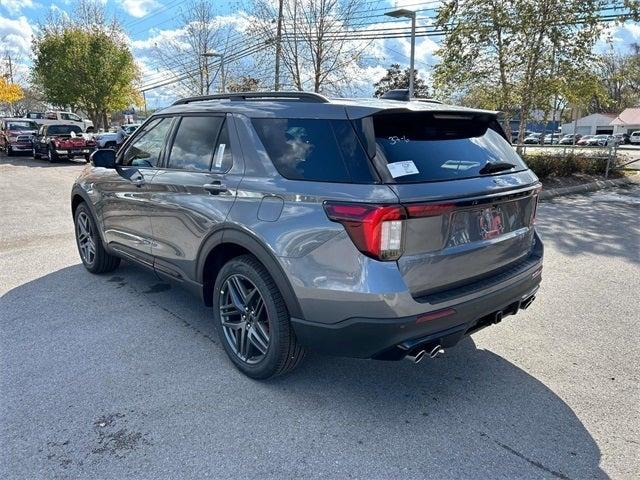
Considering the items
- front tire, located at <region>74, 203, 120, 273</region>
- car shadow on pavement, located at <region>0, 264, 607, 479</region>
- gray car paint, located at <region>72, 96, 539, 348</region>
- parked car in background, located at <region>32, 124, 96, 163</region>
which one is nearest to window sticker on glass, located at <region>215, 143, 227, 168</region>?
gray car paint, located at <region>72, 96, 539, 348</region>

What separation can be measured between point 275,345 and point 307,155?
3.74 ft

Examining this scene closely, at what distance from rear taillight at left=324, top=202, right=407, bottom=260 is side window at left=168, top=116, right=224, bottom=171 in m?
1.39

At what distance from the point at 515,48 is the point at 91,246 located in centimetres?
1214

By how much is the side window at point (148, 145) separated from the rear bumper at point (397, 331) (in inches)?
83.7

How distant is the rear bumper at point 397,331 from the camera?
2.42m

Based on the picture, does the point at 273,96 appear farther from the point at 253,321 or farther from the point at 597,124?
the point at 597,124

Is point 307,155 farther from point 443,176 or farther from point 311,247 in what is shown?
point 443,176

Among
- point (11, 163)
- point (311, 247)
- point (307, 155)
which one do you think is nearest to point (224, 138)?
point (307, 155)

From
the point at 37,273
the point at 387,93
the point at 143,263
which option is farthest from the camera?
the point at 37,273

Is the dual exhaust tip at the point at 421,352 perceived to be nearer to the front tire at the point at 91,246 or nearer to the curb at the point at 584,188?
the front tire at the point at 91,246

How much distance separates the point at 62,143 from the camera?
19562mm

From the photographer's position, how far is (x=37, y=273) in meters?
5.27

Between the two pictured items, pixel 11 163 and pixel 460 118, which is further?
pixel 11 163

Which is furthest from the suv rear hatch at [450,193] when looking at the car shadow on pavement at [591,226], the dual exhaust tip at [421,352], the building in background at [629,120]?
the building in background at [629,120]
